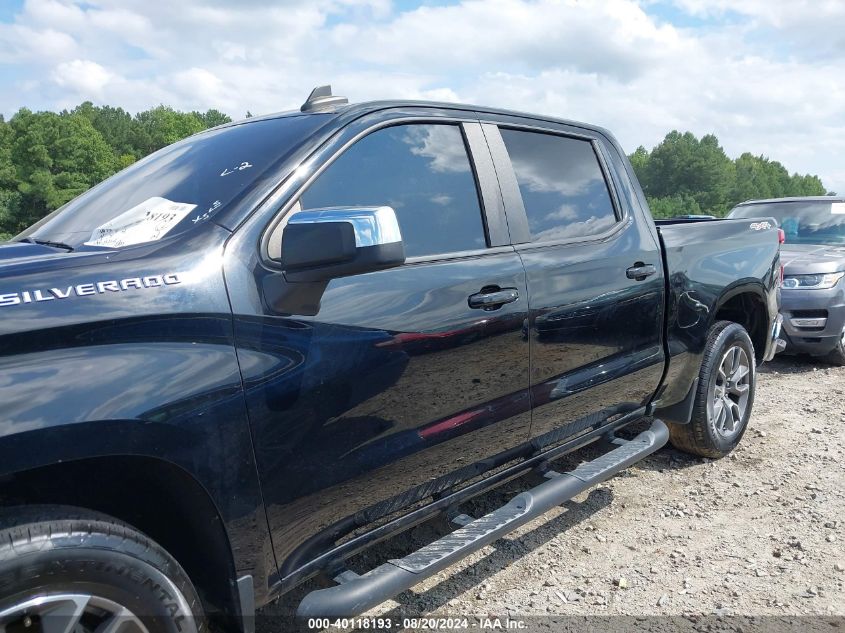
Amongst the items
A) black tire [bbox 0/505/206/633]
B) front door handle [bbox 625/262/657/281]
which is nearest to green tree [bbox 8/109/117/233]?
front door handle [bbox 625/262/657/281]

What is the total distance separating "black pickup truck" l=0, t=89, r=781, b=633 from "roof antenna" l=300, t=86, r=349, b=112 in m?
0.02

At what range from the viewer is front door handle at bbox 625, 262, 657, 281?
334cm

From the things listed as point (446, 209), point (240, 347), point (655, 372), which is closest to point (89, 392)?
point (240, 347)

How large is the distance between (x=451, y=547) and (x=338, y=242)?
1174 millimetres

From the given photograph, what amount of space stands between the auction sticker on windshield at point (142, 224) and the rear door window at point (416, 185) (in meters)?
0.38

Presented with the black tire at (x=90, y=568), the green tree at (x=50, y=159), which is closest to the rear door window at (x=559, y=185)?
the black tire at (x=90, y=568)

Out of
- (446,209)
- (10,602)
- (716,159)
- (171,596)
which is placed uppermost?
(716,159)

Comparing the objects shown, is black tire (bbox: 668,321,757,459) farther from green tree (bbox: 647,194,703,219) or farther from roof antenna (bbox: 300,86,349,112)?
green tree (bbox: 647,194,703,219)

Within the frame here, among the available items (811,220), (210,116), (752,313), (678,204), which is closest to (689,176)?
(678,204)

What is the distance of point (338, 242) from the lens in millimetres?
1864

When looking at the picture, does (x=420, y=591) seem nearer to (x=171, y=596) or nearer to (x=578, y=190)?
(x=171, y=596)

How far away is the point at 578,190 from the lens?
3.40m

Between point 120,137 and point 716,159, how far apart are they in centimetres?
7316

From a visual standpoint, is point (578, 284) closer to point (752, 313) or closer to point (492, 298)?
Result: point (492, 298)
